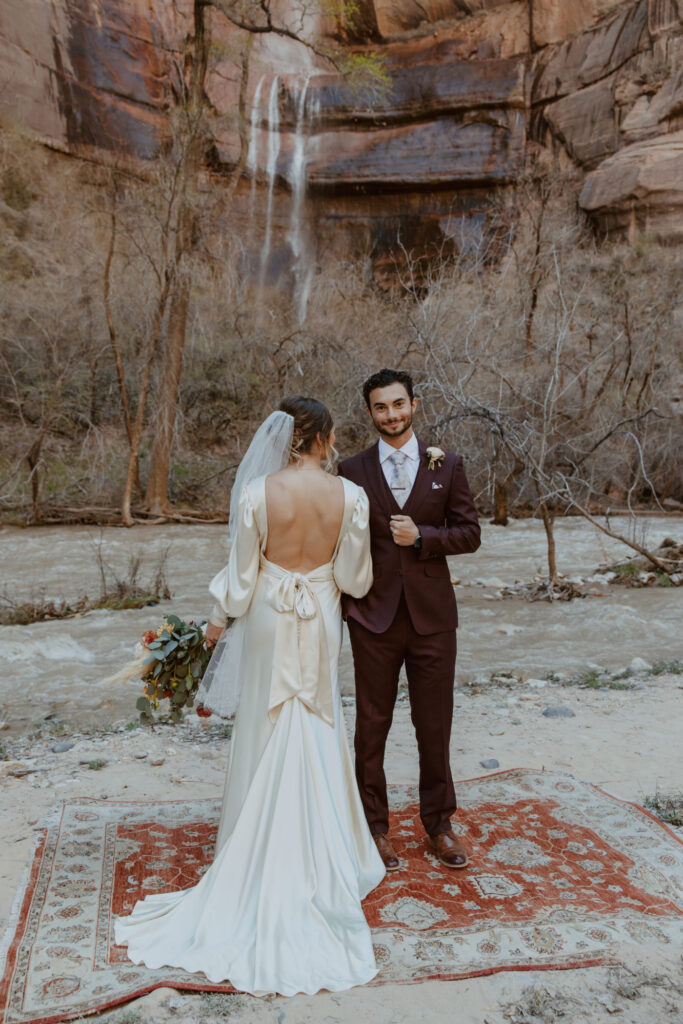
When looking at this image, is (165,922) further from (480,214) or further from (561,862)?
(480,214)

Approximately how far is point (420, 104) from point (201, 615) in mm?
25007

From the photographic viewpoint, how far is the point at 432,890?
10.4ft

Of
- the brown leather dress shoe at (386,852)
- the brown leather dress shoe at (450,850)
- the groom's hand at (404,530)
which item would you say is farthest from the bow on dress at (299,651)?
the brown leather dress shoe at (450,850)

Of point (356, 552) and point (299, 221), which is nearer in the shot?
point (356, 552)

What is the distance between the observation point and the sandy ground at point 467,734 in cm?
245

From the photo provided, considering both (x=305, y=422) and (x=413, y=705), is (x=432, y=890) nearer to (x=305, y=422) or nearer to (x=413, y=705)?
(x=413, y=705)

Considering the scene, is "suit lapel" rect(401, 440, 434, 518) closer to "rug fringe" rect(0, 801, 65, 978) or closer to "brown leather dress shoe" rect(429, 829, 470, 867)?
"brown leather dress shoe" rect(429, 829, 470, 867)

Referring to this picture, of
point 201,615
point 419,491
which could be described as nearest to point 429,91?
point 201,615

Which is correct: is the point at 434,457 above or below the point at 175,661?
above

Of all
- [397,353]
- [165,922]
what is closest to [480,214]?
[397,353]

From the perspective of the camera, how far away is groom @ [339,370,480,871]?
3301 mm

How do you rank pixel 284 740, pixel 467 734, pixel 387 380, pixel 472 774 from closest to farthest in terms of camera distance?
pixel 284 740 < pixel 387 380 < pixel 472 774 < pixel 467 734

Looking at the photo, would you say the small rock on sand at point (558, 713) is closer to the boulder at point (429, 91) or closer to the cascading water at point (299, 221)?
the cascading water at point (299, 221)

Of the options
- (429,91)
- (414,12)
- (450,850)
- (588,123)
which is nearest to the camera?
(450,850)
